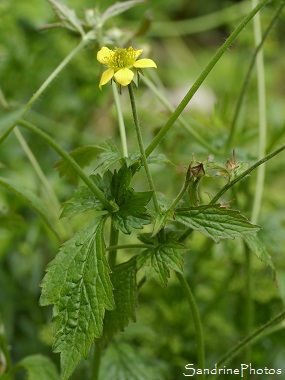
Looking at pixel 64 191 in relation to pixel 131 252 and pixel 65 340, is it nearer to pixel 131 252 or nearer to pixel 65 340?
pixel 131 252

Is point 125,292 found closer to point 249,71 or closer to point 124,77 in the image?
point 124,77

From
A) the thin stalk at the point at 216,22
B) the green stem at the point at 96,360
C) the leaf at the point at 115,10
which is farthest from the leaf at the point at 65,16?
the thin stalk at the point at 216,22

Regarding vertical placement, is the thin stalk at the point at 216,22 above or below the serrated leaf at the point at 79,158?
above

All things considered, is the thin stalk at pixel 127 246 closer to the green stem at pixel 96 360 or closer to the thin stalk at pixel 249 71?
the green stem at pixel 96 360

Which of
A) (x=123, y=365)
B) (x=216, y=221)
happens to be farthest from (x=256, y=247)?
(x=123, y=365)

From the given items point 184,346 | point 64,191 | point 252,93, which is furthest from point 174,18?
point 184,346

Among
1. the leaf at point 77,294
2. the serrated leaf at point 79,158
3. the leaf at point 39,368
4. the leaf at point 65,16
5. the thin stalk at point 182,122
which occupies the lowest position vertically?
the leaf at point 39,368
